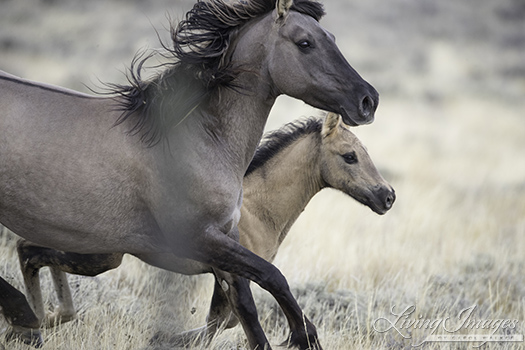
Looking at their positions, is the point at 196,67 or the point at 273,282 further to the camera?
the point at 196,67

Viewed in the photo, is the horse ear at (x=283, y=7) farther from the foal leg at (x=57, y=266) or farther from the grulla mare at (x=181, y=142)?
the foal leg at (x=57, y=266)

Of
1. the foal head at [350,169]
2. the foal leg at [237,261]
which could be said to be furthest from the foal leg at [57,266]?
the foal head at [350,169]

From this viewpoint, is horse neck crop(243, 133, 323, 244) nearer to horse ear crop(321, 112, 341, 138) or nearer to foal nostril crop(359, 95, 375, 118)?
horse ear crop(321, 112, 341, 138)

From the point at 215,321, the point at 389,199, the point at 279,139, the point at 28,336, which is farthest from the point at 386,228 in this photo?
the point at 28,336

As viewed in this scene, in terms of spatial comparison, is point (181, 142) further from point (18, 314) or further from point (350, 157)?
point (350, 157)

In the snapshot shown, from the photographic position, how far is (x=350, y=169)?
5.45 meters

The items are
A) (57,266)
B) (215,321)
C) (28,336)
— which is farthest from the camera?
(215,321)

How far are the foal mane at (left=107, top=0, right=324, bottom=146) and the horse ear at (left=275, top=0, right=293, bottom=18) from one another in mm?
112

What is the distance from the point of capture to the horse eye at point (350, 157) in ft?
17.9

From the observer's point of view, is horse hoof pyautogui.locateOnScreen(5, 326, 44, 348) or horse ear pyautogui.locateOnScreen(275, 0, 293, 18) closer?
horse ear pyautogui.locateOnScreen(275, 0, 293, 18)

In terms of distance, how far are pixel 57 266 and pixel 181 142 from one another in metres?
1.46

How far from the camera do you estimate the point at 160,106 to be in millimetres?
3852

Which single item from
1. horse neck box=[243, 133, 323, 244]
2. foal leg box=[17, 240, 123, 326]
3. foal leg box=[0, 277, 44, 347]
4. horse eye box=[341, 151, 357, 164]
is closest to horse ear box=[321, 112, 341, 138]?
horse neck box=[243, 133, 323, 244]

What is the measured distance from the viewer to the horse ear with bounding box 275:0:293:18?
3.80 metres
